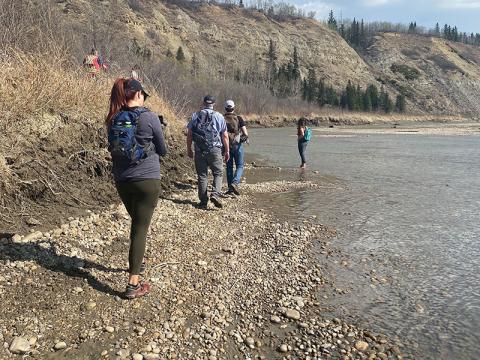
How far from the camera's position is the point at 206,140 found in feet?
28.2

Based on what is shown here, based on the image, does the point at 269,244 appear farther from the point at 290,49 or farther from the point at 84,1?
the point at 290,49

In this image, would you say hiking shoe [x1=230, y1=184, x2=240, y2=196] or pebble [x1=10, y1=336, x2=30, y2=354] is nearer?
pebble [x1=10, y1=336, x2=30, y2=354]

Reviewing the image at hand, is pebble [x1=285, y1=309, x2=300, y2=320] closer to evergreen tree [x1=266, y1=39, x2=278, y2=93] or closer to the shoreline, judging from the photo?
the shoreline

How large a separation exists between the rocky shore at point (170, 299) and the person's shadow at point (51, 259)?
0.04ft

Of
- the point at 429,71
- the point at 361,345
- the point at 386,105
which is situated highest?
the point at 429,71

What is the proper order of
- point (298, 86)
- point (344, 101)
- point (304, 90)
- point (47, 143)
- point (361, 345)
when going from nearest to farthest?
point (361, 345) → point (47, 143) → point (304, 90) → point (298, 86) → point (344, 101)

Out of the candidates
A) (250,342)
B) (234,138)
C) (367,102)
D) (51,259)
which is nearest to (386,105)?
(367,102)

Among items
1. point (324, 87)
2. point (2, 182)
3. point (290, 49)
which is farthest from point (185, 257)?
point (290, 49)

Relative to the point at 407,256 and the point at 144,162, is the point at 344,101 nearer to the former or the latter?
the point at 407,256

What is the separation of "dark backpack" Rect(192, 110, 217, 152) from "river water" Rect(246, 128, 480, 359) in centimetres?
231

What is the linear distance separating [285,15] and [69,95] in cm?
15977

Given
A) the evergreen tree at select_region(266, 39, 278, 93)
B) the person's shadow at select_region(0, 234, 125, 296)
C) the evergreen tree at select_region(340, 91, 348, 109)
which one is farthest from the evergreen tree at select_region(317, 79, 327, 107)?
the person's shadow at select_region(0, 234, 125, 296)

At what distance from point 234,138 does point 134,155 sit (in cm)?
616

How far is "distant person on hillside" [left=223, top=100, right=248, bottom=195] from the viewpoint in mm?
10203
